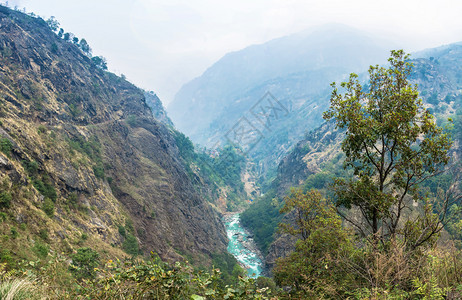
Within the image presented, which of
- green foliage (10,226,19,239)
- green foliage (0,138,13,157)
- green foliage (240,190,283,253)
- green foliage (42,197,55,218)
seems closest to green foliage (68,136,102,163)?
green foliage (0,138,13,157)

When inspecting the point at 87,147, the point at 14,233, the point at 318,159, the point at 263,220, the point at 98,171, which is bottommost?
the point at 263,220

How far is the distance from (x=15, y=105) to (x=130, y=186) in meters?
20.7

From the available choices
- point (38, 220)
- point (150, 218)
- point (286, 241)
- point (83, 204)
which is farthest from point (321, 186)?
point (38, 220)

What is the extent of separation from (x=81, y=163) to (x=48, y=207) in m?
12.5

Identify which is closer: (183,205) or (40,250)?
(40,250)

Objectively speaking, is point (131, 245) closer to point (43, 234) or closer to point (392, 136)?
point (43, 234)

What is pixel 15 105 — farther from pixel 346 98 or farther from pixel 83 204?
pixel 346 98

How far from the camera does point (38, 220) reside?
74.5 feet

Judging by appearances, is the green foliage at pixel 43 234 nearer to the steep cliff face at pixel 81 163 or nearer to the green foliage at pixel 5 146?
the steep cliff face at pixel 81 163

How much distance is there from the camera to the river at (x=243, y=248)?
58500 mm

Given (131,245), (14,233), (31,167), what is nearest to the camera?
(14,233)

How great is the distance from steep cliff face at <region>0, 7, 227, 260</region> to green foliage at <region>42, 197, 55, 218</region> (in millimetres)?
94

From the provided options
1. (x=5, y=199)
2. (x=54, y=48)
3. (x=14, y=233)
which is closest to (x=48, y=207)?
(x=5, y=199)

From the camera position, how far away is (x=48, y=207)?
81.6 feet
